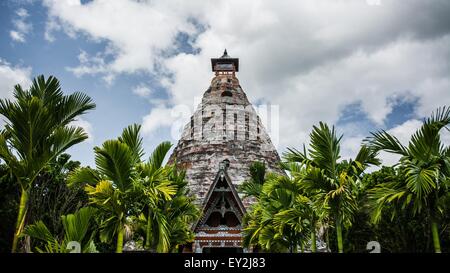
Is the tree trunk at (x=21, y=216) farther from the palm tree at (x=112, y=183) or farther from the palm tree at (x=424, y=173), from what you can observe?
the palm tree at (x=424, y=173)

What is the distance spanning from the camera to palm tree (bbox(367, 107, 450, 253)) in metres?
8.78

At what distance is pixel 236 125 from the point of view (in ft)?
126

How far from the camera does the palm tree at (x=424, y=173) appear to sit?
8.78 m

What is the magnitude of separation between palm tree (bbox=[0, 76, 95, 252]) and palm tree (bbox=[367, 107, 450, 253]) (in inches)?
289

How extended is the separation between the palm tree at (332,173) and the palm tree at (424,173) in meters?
0.82

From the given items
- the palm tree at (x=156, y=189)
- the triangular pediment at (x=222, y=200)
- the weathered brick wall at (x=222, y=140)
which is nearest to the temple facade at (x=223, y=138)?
the weathered brick wall at (x=222, y=140)

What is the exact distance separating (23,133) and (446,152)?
31.2 feet

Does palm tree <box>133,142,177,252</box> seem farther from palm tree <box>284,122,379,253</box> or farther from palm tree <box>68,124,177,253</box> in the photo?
palm tree <box>284,122,379,253</box>

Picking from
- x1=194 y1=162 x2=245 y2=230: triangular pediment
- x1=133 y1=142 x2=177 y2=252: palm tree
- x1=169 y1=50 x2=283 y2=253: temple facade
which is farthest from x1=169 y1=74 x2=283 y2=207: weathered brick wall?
x1=133 y1=142 x2=177 y2=252: palm tree

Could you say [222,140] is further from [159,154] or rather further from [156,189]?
[156,189]

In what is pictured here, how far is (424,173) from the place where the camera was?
8.66 m

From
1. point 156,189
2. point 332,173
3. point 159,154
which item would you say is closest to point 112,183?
point 156,189
